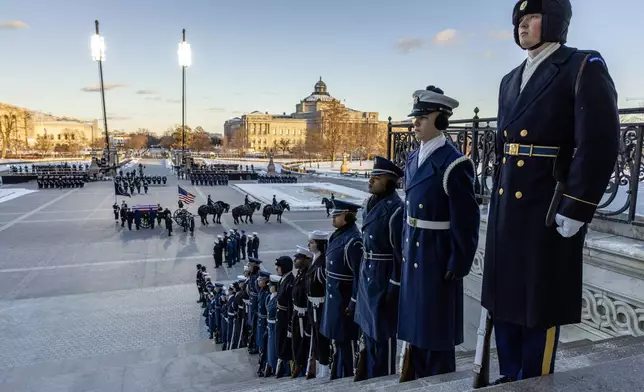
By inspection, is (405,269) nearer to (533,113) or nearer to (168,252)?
(533,113)

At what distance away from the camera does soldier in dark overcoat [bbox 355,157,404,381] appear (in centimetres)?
304

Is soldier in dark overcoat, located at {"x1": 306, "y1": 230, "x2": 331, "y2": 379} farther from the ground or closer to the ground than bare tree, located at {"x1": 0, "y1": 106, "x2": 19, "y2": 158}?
closer to the ground

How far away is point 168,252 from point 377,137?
2993 inches

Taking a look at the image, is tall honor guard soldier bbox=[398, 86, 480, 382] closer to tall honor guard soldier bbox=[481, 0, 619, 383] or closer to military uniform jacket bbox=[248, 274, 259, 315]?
tall honor guard soldier bbox=[481, 0, 619, 383]

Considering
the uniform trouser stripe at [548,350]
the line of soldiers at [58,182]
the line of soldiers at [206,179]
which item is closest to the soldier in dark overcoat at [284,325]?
the uniform trouser stripe at [548,350]

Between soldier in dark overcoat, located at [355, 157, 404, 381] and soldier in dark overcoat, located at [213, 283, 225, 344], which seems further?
soldier in dark overcoat, located at [213, 283, 225, 344]

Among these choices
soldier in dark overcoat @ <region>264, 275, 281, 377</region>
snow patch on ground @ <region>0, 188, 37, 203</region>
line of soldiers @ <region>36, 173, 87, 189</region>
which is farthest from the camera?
line of soldiers @ <region>36, 173, 87, 189</region>

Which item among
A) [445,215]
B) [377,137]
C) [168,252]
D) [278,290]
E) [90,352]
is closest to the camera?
[445,215]

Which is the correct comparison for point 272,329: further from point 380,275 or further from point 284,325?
point 380,275

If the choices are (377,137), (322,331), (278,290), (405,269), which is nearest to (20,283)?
(278,290)

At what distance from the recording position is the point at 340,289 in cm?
372

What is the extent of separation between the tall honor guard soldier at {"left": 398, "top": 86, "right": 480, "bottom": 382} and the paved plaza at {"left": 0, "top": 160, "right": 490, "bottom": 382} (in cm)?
190

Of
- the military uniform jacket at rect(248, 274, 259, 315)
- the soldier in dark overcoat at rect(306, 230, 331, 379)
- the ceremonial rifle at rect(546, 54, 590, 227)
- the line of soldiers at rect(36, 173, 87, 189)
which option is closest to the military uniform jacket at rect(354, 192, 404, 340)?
the soldier in dark overcoat at rect(306, 230, 331, 379)

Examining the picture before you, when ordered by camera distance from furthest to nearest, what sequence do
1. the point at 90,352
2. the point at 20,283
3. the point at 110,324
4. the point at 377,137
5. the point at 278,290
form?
1. the point at 377,137
2. the point at 20,283
3. the point at 110,324
4. the point at 90,352
5. the point at 278,290
